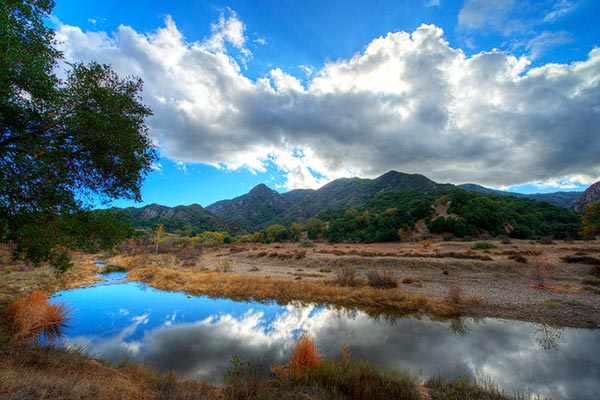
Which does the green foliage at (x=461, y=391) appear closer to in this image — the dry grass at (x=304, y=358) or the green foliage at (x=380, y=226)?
the dry grass at (x=304, y=358)

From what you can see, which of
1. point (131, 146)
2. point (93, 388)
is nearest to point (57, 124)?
point (131, 146)

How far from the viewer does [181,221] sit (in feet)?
418

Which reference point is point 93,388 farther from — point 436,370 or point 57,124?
point 436,370

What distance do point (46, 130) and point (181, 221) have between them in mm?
131923

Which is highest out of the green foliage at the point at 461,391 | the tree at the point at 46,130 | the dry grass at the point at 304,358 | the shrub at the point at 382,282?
the tree at the point at 46,130

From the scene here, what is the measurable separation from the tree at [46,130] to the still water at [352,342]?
605cm

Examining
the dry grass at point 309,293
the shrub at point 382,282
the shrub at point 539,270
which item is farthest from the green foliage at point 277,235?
the shrub at point 539,270

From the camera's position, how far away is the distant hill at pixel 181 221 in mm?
115694

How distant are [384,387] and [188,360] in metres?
7.37

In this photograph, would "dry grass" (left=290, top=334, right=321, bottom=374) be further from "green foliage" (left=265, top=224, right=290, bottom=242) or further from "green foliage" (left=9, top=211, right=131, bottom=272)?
"green foliage" (left=265, top=224, right=290, bottom=242)

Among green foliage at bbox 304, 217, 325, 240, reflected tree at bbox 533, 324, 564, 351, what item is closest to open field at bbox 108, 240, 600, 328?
reflected tree at bbox 533, 324, 564, 351

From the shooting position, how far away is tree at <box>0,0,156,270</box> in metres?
7.28

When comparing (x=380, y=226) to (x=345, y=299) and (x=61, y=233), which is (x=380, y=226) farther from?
(x=61, y=233)

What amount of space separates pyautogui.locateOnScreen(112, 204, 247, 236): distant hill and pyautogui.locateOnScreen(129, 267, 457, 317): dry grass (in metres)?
85.5
